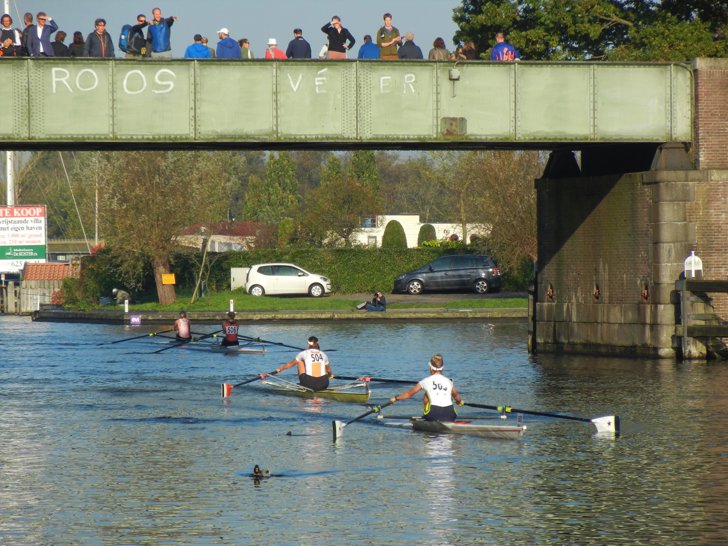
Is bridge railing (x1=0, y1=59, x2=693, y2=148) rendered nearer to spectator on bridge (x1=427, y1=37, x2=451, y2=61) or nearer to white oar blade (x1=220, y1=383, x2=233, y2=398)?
spectator on bridge (x1=427, y1=37, x2=451, y2=61)

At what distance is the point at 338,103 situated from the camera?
35.1 m

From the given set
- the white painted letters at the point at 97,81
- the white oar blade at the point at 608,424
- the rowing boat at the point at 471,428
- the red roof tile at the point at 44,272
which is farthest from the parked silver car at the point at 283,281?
the white oar blade at the point at 608,424

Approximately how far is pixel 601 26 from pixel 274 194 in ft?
250

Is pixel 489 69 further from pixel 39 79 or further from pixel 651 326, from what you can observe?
pixel 39 79

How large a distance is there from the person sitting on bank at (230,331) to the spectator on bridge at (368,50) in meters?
11.5

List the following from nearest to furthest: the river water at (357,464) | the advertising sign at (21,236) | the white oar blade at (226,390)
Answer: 1. the river water at (357,464)
2. the white oar blade at (226,390)
3. the advertising sign at (21,236)

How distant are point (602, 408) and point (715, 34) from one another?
A: 1073 inches

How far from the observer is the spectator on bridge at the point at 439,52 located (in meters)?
35.8

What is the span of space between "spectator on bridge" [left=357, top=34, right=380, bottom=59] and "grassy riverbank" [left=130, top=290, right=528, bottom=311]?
82.3 feet

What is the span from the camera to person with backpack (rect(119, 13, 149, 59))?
1340 inches

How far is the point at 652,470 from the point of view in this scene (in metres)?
20.7

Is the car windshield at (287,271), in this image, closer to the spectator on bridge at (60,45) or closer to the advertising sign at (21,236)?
the advertising sign at (21,236)

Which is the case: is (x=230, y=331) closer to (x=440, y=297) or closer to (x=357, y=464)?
(x=357, y=464)

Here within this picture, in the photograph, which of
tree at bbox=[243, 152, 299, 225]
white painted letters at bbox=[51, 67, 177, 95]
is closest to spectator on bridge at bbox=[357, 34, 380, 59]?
white painted letters at bbox=[51, 67, 177, 95]
